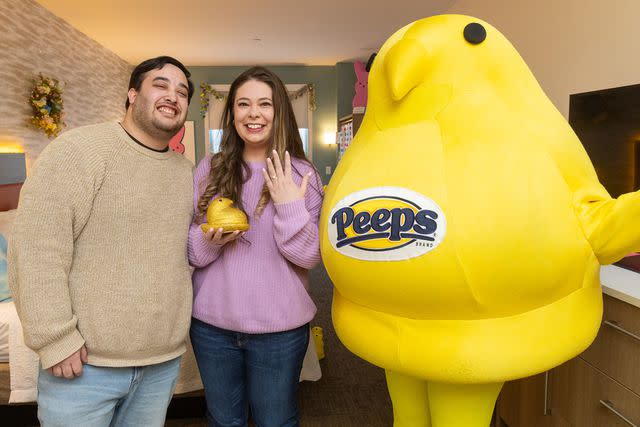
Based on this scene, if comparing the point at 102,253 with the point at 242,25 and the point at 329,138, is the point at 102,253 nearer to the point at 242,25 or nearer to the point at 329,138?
the point at 242,25

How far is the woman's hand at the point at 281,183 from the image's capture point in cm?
126

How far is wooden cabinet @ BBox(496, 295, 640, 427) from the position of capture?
1.43m

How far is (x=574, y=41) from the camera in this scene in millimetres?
2604

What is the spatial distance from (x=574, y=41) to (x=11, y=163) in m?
4.32

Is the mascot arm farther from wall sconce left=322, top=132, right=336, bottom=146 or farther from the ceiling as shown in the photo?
wall sconce left=322, top=132, right=336, bottom=146

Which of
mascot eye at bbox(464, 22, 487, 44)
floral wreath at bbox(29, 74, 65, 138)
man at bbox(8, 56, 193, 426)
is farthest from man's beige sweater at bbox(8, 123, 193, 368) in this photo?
floral wreath at bbox(29, 74, 65, 138)

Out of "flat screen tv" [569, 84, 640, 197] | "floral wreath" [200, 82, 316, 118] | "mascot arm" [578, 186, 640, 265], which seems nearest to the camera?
"mascot arm" [578, 186, 640, 265]

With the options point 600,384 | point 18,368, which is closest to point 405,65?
point 600,384

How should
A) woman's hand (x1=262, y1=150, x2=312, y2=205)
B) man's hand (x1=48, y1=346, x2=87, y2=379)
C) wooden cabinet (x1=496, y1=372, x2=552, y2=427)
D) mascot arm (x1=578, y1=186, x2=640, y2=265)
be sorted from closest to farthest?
mascot arm (x1=578, y1=186, x2=640, y2=265), man's hand (x1=48, y1=346, x2=87, y2=379), woman's hand (x1=262, y1=150, x2=312, y2=205), wooden cabinet (x1=496, y1=372, x2=552, y2=427)

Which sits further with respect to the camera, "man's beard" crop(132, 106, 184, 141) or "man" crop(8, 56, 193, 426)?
"man's beard" crop(132, 106, 184, 141)

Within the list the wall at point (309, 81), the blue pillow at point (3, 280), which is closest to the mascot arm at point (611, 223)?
the blue pillow at point (3, 280)

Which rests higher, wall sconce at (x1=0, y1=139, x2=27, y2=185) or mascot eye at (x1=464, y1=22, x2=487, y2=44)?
mascot eye at (x1=464, y1=22, x2=487, y2=44)

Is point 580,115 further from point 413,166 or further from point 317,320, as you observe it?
point 317,320

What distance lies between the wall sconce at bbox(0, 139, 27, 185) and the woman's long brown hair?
3.40 m
